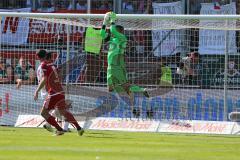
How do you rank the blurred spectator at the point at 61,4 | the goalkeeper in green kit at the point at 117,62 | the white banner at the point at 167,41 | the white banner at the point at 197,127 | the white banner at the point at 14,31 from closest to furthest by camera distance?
the white banner at the point at 197,127, the goalkeeper in green kit at the point at 117,62, the white banner at the point at 167,41, the white banner at the point at 14,31, the blurred spectator at the point at 61,4

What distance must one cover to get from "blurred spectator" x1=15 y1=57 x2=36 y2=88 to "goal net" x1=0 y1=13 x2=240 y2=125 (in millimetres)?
31

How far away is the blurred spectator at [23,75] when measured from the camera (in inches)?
897

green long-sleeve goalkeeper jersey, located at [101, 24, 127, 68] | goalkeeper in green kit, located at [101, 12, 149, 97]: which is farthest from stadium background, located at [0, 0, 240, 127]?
green long-sleeve goalkeeper jersey, located at [101, 24, 127, 68]

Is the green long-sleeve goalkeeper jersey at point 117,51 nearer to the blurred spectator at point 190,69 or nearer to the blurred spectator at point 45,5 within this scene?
the blurred spectator at point 190,69

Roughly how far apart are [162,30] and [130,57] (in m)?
1.34

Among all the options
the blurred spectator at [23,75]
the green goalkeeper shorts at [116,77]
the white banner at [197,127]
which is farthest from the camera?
the blurred spectator at [23,75]

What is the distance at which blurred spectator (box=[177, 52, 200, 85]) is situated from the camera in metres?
21.7

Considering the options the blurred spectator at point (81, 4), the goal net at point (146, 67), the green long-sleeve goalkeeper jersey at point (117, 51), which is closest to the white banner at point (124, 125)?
the goal net at point (146, 67)

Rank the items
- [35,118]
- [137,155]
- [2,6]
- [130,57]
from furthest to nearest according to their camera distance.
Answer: [2,6], [130,57], [35,118], [137,155]

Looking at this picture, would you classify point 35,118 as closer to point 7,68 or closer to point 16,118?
point 16,118

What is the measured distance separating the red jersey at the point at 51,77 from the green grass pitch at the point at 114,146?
1133 mm

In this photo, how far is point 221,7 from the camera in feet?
91.2

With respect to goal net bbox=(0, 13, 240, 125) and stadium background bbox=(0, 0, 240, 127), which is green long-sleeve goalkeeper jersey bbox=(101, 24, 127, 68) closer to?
Answer: goal net bbox=(0, 13, 240, 125)

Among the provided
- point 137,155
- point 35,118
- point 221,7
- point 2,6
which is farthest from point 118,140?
point 2,6
